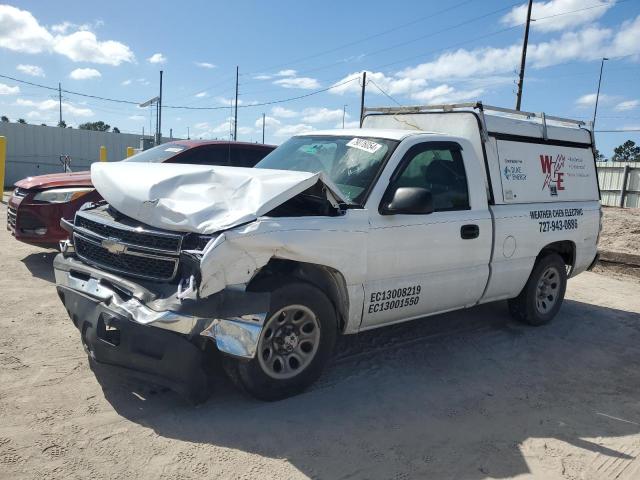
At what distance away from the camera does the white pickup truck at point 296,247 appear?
3.39 m

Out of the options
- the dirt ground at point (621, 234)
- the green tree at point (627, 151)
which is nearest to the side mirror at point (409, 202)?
the dirt ground at point (621, 234)

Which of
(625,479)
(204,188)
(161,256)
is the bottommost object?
A: (625,479)

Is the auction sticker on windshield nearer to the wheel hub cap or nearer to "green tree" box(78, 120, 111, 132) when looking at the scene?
the wheel hub cap

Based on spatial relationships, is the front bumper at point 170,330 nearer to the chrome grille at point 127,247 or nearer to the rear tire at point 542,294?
the chrome grille at point 127,247

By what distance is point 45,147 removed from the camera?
26.7 meters

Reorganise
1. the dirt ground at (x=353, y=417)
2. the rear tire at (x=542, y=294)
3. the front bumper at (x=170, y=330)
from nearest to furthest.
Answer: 1. the dirt ground at (x=353, y=417)
2. the front bumper at (x=170, y=330)
3. the rear tire at (x=542, y=294)

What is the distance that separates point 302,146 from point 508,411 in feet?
9.47

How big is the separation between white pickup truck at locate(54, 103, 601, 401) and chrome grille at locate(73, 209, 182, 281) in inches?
0.5

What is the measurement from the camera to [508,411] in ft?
13.3

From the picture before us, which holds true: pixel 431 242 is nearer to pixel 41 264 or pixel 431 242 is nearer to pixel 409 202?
pixel 409 202

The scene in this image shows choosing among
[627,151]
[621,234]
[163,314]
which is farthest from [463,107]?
[627,151]

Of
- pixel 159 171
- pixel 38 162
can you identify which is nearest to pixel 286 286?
pixel 159 171

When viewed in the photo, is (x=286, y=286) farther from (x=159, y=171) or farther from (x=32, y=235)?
(x=32, y=235)

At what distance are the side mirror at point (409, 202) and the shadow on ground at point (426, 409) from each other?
1.38 meters
